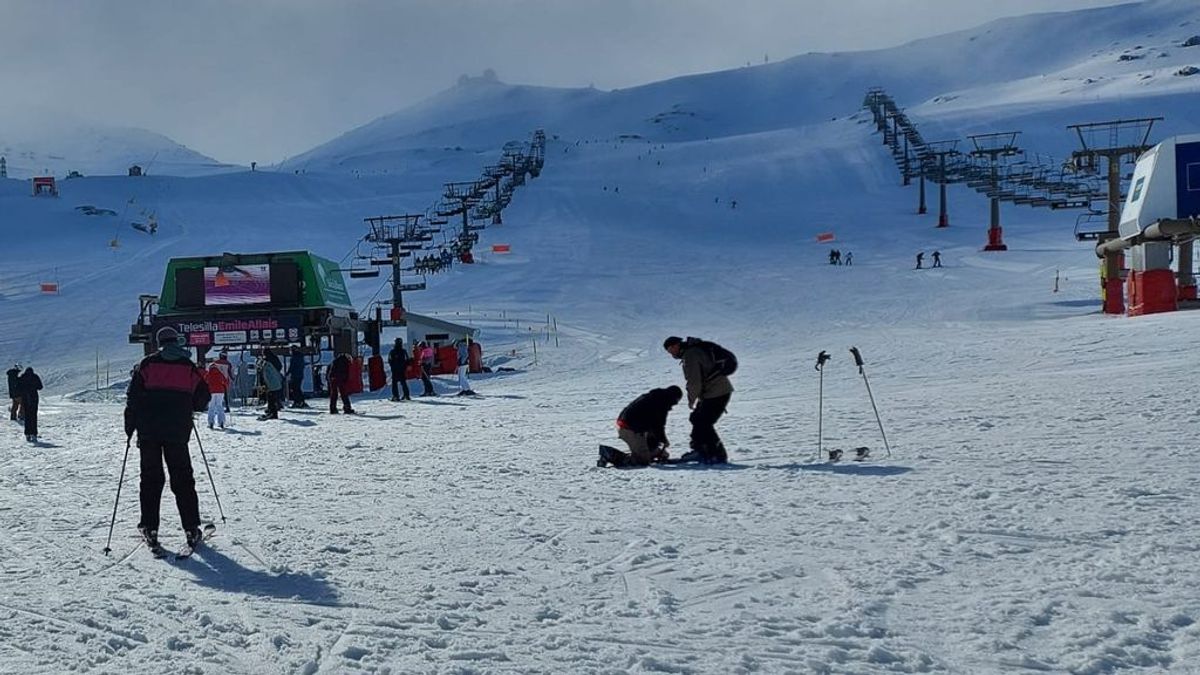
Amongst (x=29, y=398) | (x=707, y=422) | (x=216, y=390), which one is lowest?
(x=216, y=390)

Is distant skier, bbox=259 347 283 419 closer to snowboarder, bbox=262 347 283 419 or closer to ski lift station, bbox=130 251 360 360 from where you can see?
snowboarder, bbox=262 347 283 419

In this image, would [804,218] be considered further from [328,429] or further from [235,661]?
[235,661]

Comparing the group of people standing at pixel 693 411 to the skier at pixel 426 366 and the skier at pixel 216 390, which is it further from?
the skier at pixel 426 366

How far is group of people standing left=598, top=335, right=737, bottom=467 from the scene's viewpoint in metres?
10.1

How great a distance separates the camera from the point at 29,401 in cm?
1648

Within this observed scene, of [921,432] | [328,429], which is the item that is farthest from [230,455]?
[921,432]

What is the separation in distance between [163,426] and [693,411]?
16.5ft

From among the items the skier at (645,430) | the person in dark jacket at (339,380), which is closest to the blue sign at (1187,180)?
the person in dark jacket at (339,380)

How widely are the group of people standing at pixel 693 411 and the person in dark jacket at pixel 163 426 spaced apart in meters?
4.29

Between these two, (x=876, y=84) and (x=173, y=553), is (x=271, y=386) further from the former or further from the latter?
(x=876, y=84)

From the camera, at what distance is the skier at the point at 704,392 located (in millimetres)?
10078

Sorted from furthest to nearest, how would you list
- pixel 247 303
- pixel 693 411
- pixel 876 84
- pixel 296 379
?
1. pixel 876 84
2. pixel 247 303
3. pixel 296 379
4. pixel 693 411

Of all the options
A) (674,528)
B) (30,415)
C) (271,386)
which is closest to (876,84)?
(271,386)

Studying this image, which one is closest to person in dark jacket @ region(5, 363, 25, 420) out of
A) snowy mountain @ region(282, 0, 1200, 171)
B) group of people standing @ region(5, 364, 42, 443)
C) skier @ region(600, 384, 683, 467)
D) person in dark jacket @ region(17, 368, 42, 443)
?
group of people standing @ region(5, 364, 42, 443)
